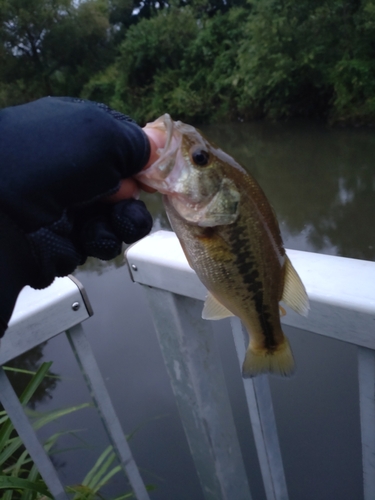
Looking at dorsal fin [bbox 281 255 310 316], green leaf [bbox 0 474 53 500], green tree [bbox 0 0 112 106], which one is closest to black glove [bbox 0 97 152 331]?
dorsal fin [bbox 281 255 310 316]

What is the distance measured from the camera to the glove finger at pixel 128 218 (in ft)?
2.82

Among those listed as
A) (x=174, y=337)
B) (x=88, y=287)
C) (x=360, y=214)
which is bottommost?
(x=360, y=214)

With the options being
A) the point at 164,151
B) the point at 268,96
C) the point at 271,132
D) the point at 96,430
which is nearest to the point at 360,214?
the point at 96,430

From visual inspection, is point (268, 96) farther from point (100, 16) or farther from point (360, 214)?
point (100, 16)

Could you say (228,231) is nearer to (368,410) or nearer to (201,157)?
(201,157)

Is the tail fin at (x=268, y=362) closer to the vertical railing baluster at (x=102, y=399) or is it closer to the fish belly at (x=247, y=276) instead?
the fish belly at (x=247, y=276)

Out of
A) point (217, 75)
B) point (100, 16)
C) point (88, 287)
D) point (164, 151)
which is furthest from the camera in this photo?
point (100, 16)

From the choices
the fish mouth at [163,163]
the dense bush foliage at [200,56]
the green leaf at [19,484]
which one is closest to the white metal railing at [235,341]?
the fish mouth at [163,163]

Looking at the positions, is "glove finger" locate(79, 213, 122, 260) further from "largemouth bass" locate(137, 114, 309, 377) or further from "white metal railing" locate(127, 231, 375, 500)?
"white metal railing" locate(127, 231, 375, 500)

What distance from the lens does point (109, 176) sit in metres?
0.78

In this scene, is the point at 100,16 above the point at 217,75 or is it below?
above

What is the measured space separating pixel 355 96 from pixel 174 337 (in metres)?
10.1

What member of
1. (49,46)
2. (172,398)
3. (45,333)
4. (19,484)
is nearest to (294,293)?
(45,333)

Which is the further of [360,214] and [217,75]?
[217,75]
